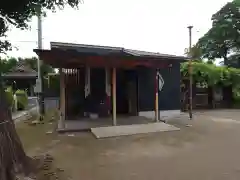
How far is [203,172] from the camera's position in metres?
5.40

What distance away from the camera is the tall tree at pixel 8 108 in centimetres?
453

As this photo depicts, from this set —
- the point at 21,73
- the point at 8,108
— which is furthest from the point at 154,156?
the point at 21,73

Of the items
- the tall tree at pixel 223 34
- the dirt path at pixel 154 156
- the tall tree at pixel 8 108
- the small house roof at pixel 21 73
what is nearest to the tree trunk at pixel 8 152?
the tall tree at pixel 8 108

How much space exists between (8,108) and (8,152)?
1.16m

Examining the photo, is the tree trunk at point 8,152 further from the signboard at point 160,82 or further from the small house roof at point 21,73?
the small house roof at point 21,73

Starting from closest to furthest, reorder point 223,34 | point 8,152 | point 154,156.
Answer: point 8,152, point 154,156, point 223,34

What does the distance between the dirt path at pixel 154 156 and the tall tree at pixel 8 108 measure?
98 centimetres

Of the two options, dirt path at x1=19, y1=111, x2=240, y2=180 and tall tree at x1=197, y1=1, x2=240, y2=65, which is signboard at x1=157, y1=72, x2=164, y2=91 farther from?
tall tree at x1=197, y1=1, x2=240, y2=65

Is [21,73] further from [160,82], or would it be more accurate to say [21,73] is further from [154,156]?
[154,156]

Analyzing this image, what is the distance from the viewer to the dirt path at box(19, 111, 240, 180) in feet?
17.5

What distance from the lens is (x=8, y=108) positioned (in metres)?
5.58

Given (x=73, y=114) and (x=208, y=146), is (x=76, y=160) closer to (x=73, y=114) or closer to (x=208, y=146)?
(x=208, y=146)

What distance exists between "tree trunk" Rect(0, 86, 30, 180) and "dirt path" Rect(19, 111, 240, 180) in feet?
2.88

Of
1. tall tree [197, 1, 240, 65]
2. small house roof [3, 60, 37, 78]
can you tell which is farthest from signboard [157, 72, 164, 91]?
tall tree [197, 1, 240, 65]
